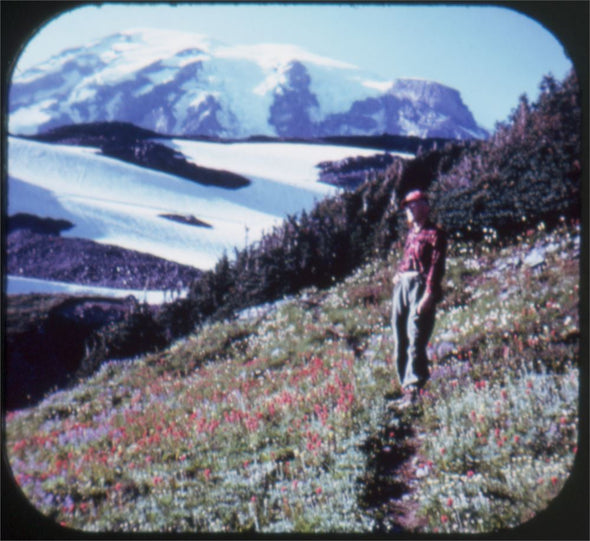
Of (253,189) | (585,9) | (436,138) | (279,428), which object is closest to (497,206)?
(436,138)

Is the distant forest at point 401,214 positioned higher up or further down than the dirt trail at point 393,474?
higher up

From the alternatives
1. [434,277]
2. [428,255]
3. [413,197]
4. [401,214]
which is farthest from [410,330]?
[413,197]

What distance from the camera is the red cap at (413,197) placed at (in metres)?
3.63

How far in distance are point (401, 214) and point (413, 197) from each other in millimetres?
144

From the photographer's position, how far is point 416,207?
3.59 metres

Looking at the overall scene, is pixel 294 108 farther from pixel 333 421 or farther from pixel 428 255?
pixel 333 421

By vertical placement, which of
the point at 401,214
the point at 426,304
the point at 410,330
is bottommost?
the point at 410,330

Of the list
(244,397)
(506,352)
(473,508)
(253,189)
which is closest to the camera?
(473,508)

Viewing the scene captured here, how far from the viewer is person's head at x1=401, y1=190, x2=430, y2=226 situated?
3.58m

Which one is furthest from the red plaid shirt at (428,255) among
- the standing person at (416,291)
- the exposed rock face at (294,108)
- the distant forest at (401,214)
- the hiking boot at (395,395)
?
the exposed rock face at (294,108)

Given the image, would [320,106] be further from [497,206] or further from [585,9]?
[585,9]

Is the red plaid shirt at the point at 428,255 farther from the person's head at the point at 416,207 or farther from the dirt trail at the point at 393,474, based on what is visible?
the dirt trail at the point at 393,474

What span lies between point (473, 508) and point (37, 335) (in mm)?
3100

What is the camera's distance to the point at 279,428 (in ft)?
11.8
